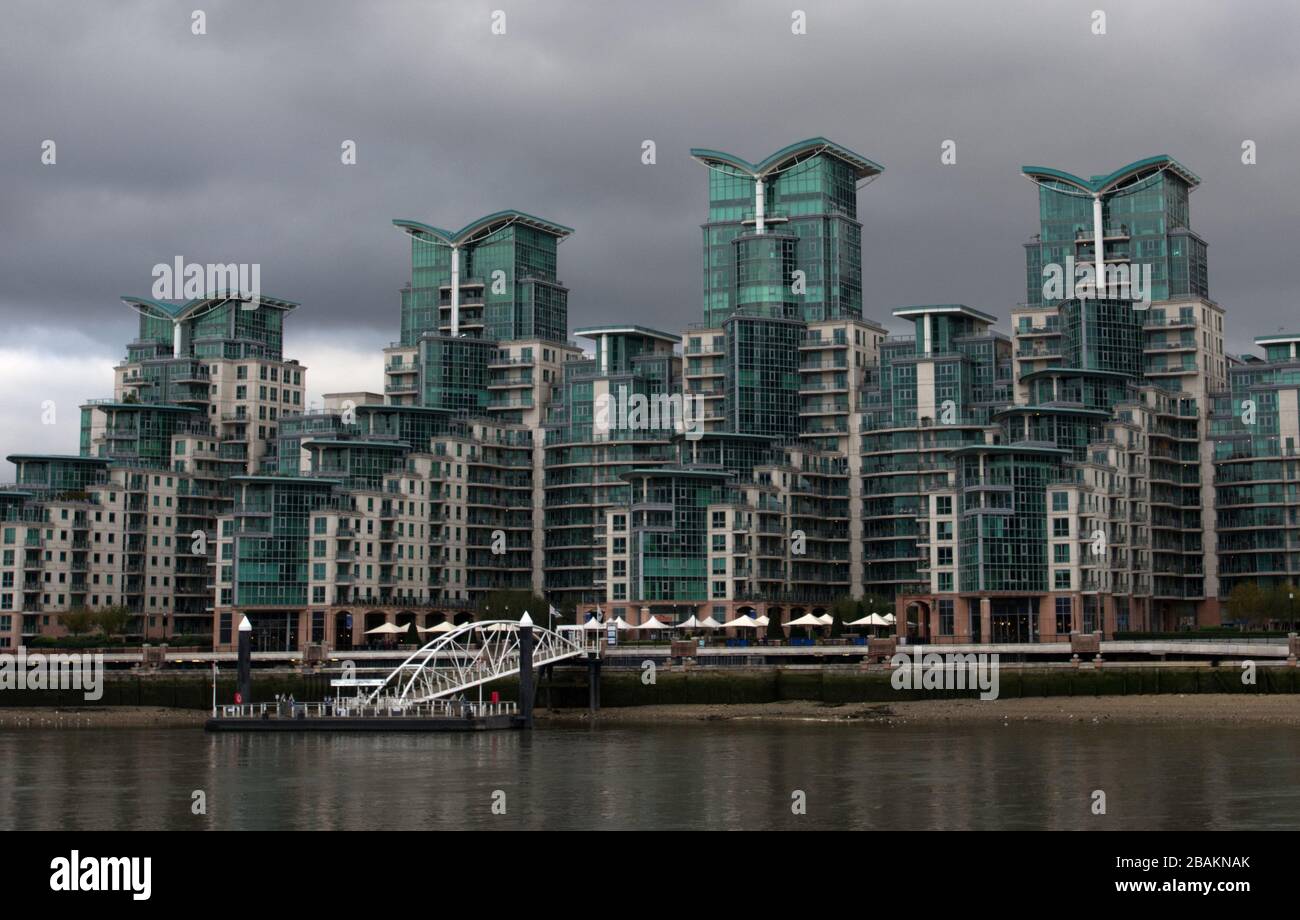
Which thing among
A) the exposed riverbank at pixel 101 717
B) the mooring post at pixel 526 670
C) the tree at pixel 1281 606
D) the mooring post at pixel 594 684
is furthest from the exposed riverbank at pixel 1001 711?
the tree at pixel 1281 606

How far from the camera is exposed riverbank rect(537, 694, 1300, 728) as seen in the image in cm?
12575

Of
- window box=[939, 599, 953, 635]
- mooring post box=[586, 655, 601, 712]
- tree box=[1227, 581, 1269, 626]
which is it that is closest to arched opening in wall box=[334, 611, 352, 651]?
mooring post box=[586, 655, 601, 712]

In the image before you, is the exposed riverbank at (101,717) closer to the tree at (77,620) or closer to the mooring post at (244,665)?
the mooring post at (244,665)

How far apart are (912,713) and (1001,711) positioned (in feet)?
20.4

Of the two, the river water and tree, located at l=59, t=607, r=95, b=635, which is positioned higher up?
tree, located at l=59, t=607, r=95, b=635

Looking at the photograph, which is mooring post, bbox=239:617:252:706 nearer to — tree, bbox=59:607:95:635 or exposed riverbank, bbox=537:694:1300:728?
exposed riverbank, bbox=537:694:1300:728

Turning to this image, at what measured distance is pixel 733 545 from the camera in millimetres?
192625

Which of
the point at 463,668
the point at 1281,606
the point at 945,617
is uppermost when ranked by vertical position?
the point at 1281,606

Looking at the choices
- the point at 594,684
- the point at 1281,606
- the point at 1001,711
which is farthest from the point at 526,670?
the point at 1281,606

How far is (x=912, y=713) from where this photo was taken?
13588 centimetres

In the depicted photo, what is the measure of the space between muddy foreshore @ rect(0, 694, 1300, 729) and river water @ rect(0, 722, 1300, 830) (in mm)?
5057

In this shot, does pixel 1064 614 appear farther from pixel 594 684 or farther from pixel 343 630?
pixel 343 630
